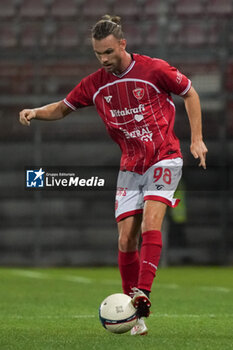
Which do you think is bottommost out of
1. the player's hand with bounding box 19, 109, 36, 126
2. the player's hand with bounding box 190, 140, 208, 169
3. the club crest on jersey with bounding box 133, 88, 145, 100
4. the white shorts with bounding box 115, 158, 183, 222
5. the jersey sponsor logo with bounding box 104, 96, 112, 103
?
the white shorts with bounding box 115, 158, 183, 222

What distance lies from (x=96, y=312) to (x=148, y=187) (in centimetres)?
168

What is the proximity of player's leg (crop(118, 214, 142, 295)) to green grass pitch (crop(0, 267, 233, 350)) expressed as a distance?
0.31m

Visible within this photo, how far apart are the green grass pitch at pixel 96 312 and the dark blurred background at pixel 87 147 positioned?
61.6 inches

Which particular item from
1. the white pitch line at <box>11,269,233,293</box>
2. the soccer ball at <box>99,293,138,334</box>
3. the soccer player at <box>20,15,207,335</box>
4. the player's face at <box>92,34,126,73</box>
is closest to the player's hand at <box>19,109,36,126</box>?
the soccer player at <box>20,15,207,335</box>

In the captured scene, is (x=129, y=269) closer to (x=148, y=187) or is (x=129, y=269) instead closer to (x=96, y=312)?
(x=148, y=187)

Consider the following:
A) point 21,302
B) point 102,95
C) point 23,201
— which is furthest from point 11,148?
point 102,95

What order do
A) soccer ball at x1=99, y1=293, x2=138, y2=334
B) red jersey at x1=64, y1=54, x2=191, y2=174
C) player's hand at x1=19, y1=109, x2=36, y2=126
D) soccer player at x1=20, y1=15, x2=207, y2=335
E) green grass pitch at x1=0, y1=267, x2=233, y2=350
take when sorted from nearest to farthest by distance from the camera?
green grass pitch at x1=0, y1=267, x2=233, y2=350
soccer ball at x1=99, y1=293, x2=138, y2=334
soccer player at x1=20, y1=15, x2=207, y2=335
red jersey at x1=64, y1=54, x2=191, y2=174
player's hand at x1=19, y1=109, x2=36, y2=126

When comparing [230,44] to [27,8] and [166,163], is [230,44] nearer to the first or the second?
[27,8]

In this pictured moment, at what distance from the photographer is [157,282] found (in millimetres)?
Result: 9883

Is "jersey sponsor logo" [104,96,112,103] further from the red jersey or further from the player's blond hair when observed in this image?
the player's blond hair

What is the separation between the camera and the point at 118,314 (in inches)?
177

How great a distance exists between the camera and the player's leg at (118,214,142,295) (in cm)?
493

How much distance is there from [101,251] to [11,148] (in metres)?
2.02

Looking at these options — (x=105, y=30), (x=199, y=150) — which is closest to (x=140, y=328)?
(x=199, y=150)
